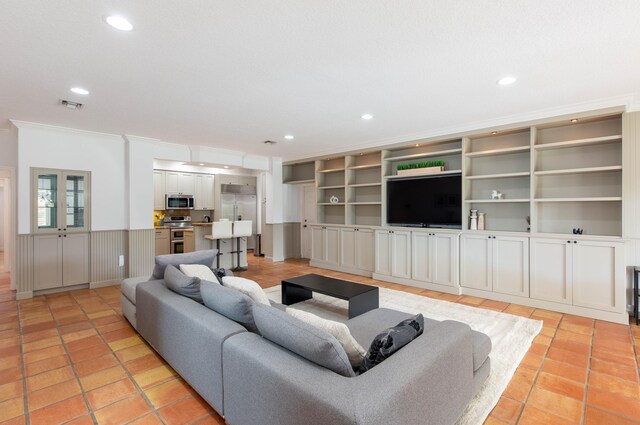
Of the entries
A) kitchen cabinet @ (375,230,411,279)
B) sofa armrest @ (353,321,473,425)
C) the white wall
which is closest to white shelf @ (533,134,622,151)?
kitchen cabinet @ (375,230,411,279)

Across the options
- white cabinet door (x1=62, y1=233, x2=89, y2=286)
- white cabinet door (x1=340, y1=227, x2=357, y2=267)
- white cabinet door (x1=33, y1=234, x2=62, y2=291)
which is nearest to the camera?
white cabinet door (x1=33, y1=234, x2=62, y2=291)

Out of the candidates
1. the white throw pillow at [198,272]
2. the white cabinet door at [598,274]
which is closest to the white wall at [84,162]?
the white throw pillow at [198,272]

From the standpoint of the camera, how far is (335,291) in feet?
12.0

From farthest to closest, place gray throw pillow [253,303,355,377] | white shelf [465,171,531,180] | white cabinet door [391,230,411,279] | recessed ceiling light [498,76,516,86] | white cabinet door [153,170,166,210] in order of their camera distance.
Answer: white cabinet door [153,170,166,210]
white cabinet door [391,230,411,279]
white shelf [465,171,531,180]
recessed ceiling light [498,76,516,86]
gray throw pillow [253,303,355,377]

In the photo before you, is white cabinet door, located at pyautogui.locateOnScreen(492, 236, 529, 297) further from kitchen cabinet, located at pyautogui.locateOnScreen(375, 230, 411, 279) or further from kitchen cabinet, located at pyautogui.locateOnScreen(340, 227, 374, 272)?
kitchen cabinet, located at pyautogui.locateOnScreen(340, 227, 374, 272)

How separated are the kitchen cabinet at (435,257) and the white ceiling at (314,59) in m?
1.85

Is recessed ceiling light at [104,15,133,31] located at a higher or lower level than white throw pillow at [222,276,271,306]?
higher

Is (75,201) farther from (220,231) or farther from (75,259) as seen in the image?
(220,231)

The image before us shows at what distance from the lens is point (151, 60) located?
8.73 feet

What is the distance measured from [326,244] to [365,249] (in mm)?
1028

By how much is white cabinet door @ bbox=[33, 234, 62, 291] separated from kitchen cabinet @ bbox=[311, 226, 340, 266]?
4529 millimetres

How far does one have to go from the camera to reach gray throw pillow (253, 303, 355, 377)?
4.79 ft

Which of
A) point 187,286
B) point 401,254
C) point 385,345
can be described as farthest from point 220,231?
point 385,345

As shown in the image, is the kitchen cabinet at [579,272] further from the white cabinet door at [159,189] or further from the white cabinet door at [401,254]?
the white cabinet door at [159,189]
